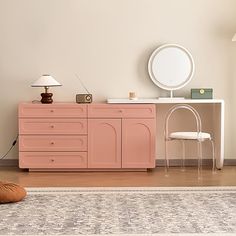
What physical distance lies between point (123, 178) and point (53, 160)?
2.68 ft

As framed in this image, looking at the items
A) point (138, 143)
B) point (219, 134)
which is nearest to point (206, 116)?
point (219, 134)

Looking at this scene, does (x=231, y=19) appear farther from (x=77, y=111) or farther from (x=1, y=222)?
(x=1, y=222)

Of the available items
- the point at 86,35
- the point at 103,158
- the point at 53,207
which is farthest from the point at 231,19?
the point at 53,207

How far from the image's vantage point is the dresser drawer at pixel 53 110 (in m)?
6.04

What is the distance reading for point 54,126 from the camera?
6066 millimetres

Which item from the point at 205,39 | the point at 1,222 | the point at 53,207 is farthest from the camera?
the point at 205,39

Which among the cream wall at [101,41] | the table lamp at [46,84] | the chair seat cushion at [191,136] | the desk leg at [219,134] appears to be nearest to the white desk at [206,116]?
the desk leg at [219,134]

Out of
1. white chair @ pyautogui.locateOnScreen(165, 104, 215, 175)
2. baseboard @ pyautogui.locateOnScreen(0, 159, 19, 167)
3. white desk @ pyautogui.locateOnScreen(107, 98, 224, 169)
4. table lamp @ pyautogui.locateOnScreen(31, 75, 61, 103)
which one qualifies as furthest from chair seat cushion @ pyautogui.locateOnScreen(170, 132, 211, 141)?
baseboard @ pyautogui.locateOnScreen(0, 159, 19, 167)

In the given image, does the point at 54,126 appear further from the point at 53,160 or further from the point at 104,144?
the point at 104,144

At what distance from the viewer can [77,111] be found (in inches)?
238

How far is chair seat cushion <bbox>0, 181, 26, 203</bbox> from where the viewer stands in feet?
14.7

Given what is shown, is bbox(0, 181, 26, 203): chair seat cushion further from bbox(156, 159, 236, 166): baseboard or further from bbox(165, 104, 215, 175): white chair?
bbox(156, 159, 236, 166): baseboard

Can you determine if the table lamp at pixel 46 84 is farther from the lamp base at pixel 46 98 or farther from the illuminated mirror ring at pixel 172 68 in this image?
the illuminated mirror ring at pixel 172 68

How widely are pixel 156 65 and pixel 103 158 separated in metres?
1.16
